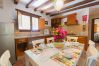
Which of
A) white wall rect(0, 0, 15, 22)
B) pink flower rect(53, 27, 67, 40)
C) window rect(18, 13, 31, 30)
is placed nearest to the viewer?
pink flower rect(53, 27, 67, 40)

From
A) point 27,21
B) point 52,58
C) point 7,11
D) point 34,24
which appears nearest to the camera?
point 52,58

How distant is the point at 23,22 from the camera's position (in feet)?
15.1

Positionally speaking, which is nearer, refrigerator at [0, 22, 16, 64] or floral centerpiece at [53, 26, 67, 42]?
floral centerpiece at [53, 26, 67, 42]

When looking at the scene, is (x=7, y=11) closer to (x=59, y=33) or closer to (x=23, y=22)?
(x=23, y=22)

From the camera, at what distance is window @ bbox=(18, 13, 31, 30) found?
14.0ft

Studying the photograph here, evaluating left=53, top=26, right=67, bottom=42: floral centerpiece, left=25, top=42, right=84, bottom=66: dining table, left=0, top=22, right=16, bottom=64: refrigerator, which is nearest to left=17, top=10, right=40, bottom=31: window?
left=0, top=22, right=16, bottom=64: refrigerator

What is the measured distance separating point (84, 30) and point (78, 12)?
3.69ft

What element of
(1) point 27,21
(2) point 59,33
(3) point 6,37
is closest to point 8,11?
(1) point 27,21

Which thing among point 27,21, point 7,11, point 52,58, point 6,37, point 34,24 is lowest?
point 52,58

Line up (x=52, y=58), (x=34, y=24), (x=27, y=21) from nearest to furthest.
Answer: (x=52, y=58) < (x=27, y=21) < (x=34, y=24)

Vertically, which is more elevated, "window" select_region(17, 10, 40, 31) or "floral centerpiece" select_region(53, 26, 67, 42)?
"window" select_region(17, 10, 40, 31)

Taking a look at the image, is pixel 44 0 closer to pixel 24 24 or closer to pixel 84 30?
pixel 24 24

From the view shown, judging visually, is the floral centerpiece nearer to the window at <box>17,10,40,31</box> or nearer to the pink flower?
the pink flower

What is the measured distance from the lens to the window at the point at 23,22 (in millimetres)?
4255
